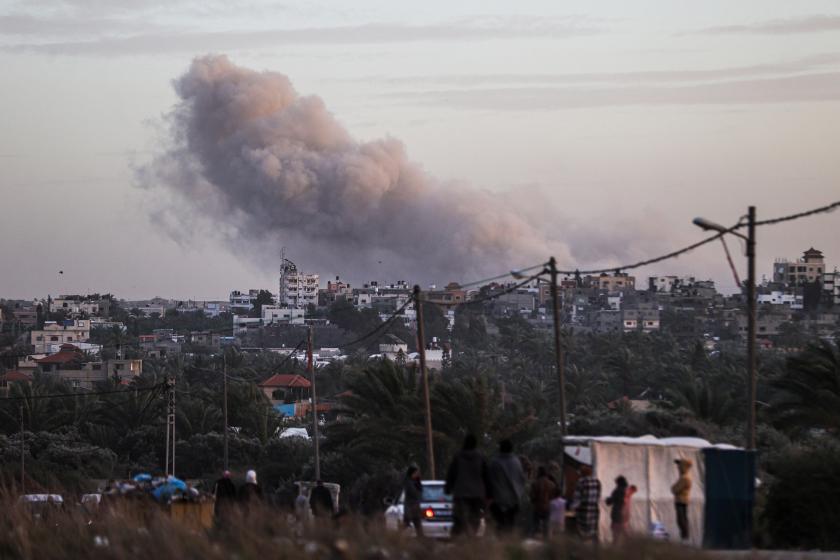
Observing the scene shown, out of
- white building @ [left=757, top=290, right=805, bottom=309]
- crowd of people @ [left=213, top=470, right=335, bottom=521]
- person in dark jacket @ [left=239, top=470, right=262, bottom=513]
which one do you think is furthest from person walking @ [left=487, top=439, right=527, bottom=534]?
white building @ [left=757, top=290, right=805, bottom=309]

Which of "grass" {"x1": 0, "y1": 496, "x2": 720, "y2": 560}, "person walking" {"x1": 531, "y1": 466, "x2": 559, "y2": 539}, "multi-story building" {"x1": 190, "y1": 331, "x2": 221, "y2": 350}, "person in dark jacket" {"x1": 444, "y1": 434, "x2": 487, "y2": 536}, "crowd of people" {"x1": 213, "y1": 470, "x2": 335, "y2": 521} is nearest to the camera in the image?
"grass" {"x1": 0, "y1": 496, "x2": 720, "y2": 560}

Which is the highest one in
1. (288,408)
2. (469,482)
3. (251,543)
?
(288,408)

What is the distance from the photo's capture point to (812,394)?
35125 millimetres

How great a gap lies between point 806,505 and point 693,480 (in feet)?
7.55

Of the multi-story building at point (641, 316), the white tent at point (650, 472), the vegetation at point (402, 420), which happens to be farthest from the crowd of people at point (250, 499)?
the multi-story building at point (641, 316)

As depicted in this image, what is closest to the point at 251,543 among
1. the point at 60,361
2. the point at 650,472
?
the point at 650,472

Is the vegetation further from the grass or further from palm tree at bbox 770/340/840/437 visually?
the grass

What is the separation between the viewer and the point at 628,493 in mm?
18688

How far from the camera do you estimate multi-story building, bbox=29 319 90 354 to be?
18188 cm

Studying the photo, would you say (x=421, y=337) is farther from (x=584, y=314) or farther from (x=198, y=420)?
(x=584, y=314)

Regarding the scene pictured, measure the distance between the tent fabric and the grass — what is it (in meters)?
4.45

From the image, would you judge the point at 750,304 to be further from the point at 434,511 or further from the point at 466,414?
the point at 466,414

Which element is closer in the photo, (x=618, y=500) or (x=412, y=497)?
(x=618, y=500)

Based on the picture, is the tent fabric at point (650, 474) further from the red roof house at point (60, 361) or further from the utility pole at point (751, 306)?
the red roof house at point (60, 361)
